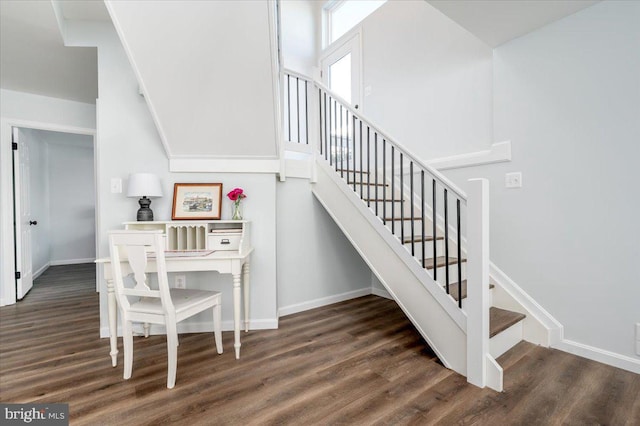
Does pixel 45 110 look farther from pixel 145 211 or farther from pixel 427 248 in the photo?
pixel 427 248

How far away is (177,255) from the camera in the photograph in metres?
2.16

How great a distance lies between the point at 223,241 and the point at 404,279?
1.45 metres

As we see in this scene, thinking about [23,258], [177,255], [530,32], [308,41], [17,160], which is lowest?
[23,258]

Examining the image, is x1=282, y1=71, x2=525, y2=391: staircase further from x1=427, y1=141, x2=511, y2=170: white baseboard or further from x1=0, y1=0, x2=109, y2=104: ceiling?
x1=0, y1=0, x2=109, y2=104: ceiling

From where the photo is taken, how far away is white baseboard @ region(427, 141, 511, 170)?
2.41 metres

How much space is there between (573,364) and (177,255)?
107 inches

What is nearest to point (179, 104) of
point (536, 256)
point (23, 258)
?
point (536, 256)

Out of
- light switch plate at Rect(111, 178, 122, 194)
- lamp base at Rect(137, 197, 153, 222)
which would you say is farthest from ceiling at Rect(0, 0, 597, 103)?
lamp base at Rect(137, 197, 153, 222)

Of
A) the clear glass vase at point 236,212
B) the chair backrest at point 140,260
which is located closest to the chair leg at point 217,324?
the chair backrest at point 140,260

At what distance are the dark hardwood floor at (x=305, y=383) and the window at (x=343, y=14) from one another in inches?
158

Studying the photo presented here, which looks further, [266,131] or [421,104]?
[421,104]

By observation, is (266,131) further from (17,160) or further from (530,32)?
(17,160)

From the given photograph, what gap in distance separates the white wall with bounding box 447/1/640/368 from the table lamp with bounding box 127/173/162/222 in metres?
2.72

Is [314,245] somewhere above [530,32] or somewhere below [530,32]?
below
